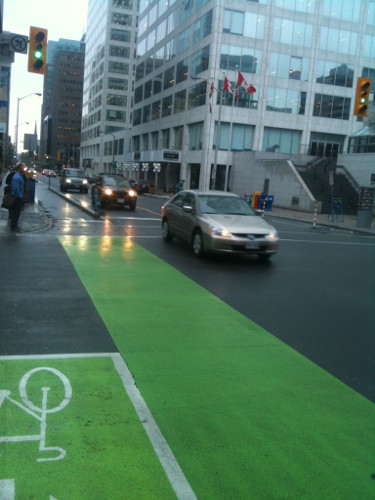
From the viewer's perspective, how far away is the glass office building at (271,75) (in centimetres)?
5047

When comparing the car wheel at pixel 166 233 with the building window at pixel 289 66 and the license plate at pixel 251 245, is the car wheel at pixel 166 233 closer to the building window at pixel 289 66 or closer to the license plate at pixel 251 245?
the license plate at pixel 251 245

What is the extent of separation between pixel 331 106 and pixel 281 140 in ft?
22.6

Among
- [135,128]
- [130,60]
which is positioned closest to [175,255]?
[135,128]

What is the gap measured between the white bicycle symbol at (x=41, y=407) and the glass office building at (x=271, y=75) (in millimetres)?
45632

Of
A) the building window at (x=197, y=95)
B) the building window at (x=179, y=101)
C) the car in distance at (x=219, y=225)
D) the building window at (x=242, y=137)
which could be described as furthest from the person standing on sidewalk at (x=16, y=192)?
the building window at (x=179, y=101)

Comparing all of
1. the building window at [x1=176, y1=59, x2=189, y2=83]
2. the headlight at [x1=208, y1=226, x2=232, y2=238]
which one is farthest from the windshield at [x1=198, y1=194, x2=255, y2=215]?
the building window at [x1=176, y1=59, x2=189, y2=83]

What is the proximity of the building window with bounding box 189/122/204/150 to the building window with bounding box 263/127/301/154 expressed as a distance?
6910 millimetres

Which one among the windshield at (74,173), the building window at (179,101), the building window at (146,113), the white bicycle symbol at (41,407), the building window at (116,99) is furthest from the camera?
the building window at (116,99)

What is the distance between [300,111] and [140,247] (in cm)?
4468

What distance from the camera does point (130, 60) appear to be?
352ft

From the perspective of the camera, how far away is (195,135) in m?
55.5

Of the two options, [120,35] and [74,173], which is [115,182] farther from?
[120,35]

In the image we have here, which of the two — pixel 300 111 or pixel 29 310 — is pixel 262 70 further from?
pixel 29 310

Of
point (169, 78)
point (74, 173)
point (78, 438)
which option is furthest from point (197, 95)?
point (78, 438)
